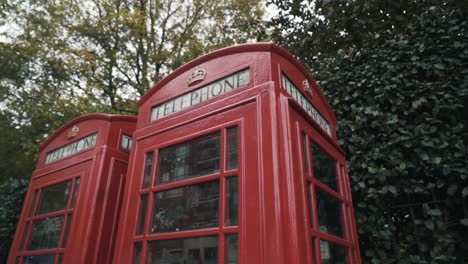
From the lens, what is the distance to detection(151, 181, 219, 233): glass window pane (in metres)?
Result: 1.68

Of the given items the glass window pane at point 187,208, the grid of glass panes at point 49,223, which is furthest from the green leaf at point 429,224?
the grid of glass panes at point 49,223

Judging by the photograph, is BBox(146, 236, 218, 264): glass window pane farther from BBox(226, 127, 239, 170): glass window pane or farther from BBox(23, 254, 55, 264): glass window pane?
BBox(23, 254, 55, 264): glass window pane

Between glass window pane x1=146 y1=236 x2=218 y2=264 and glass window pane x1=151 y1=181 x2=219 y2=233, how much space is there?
0.07 m

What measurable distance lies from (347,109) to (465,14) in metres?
1.32

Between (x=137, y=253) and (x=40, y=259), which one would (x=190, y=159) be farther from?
(x=40, y=259)

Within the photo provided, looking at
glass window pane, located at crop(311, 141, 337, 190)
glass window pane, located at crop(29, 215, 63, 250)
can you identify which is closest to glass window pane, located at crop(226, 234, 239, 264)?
glass window pane, located at crop(311, 141, 337, 190)

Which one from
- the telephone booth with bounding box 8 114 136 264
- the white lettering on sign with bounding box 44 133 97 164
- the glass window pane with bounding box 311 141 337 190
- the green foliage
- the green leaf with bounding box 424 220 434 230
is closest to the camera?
the glass window pane with bounding box 311 141 337 190

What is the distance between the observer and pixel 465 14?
2721 millimetres

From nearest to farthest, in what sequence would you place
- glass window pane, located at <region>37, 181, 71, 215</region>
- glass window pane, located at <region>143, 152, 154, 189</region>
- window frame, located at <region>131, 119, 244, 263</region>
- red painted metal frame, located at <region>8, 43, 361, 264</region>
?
red painted metal frame, located at <region>8, 43, 361, 264</region>, window frame, located at <region>131, 119, 244, 263</region>, glass window pane, located at <region>143, 152, 154, 189</region>, glass window pane, located at <region>37, 181, 71, 215</region>

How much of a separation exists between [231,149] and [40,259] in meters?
2.39

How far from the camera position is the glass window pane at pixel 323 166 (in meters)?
1.91

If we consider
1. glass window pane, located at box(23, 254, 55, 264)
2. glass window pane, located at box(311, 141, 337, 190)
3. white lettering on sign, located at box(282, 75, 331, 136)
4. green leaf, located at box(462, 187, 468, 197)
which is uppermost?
white lettering on sign, located at box(282, 75, 331, 136)

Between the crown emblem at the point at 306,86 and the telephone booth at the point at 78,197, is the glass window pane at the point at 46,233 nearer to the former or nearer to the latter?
the telephone booth at the point at 78,197

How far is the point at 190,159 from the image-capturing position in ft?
6.29
